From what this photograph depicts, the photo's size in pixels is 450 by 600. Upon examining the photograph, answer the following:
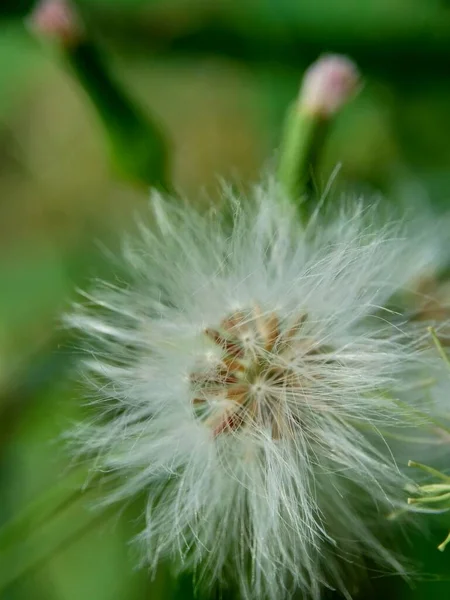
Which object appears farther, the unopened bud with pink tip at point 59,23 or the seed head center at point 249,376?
the unopened bud with pink tip at point 59,23

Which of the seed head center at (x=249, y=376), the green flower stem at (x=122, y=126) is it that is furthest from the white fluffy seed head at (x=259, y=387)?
the green flower stem at (x=122, y=126)

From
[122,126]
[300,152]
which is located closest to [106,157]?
[122,126]

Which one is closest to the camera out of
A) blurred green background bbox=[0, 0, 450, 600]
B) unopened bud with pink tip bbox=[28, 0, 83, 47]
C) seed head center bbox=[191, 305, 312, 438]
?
seed head center bbox=[191, 305, 312, 438]

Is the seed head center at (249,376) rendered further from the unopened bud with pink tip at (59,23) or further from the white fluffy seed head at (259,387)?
the unopened bud with pink tip at (59,23)

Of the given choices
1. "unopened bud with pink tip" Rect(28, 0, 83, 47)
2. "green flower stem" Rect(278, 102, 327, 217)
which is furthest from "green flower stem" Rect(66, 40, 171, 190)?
"green flower stem" Rect(278, 102, 327, 217)

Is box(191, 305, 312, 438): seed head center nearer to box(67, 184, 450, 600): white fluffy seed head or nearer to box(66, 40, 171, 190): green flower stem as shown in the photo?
box(67, 184, 450, 600): white fluffy seed head

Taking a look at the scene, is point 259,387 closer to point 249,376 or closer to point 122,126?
point 249,376
